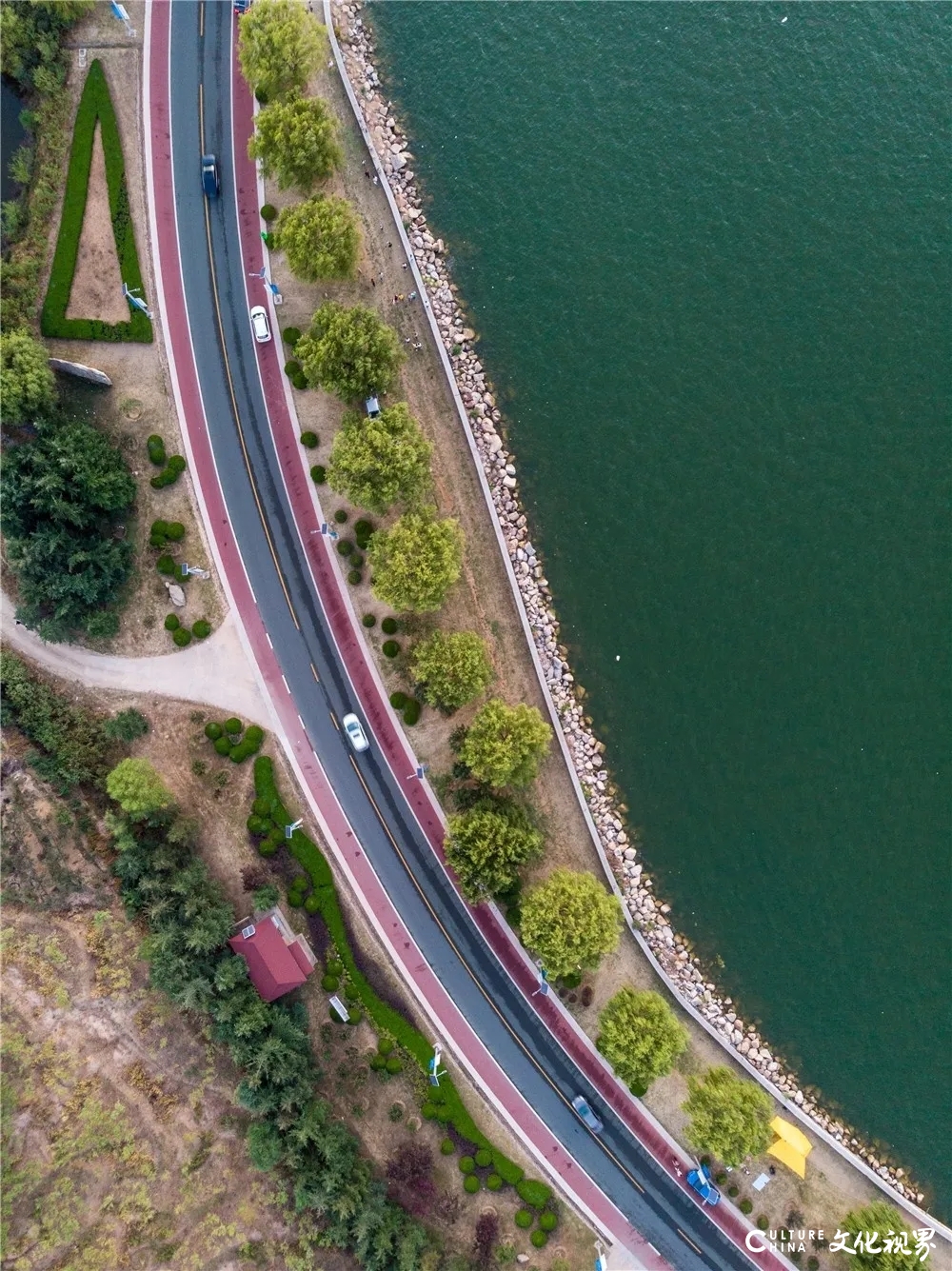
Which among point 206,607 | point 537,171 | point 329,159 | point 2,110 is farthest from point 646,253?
point 2,110

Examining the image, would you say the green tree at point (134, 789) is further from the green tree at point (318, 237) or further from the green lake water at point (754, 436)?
the green tree at point (318, 237)

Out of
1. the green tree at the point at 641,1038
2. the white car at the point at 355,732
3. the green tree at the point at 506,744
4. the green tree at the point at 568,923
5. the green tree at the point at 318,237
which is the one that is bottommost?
the green tree at the point at 641,1038

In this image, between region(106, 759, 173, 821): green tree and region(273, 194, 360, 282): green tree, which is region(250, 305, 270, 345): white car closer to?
region(273, 194, 360, 282): green tree

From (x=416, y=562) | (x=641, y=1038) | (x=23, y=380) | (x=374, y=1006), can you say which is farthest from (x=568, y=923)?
(x=23, y=380)

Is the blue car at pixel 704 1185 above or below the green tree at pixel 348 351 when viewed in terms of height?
below

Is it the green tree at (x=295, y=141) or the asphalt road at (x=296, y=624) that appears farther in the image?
the asphalt road at (x=296, y=624)

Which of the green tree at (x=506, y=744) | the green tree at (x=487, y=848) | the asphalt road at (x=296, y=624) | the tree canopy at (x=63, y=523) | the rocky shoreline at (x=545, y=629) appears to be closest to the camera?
the green tree at (x=487, y=848)

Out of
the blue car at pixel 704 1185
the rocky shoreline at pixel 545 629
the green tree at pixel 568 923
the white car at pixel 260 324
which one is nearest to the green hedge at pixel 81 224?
the white car at pixel 260 324
